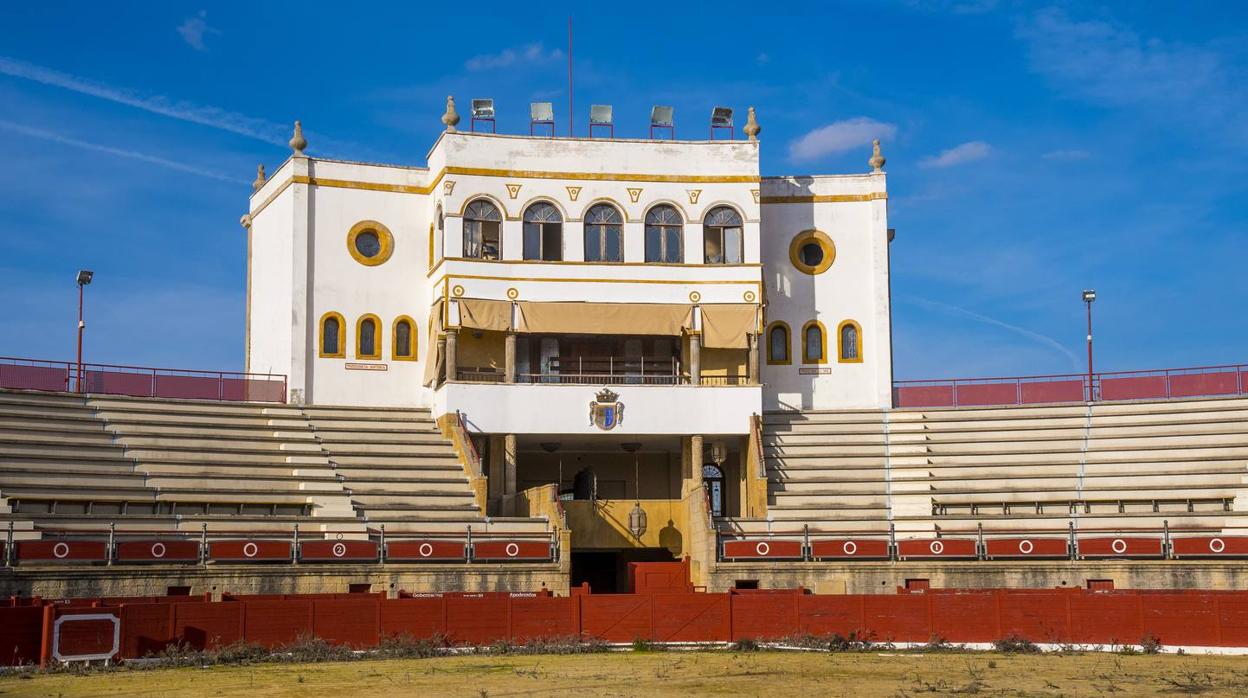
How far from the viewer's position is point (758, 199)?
51.4 m

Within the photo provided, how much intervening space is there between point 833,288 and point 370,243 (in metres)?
15.4

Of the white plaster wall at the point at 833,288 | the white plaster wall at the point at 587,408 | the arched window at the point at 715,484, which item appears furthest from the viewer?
the arched window at the point at 715,484

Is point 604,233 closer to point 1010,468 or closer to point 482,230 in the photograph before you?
point 482,230

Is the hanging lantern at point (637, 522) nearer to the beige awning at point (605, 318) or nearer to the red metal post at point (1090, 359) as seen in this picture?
the beige awning at point (605, 318)

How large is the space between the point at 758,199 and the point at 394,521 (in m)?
16.0

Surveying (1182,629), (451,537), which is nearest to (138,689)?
(451,537)

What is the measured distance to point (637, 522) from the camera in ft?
155

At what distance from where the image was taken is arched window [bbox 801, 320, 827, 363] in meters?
53.4

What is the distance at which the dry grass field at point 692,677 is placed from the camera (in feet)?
91.1

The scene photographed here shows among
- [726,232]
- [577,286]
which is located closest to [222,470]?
[577,286]

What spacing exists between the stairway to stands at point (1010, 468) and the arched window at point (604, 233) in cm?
740

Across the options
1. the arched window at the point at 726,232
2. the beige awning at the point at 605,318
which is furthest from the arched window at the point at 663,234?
the beige awning at the point at 605,318

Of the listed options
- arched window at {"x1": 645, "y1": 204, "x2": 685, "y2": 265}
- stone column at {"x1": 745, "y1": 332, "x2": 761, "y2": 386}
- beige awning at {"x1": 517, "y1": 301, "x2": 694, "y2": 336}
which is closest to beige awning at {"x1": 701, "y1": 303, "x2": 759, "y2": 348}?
stone column at {"x1": 745, "y1": 332, "x2": 761, "y2": 386}

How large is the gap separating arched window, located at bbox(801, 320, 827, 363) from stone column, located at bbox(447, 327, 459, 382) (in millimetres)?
11720
